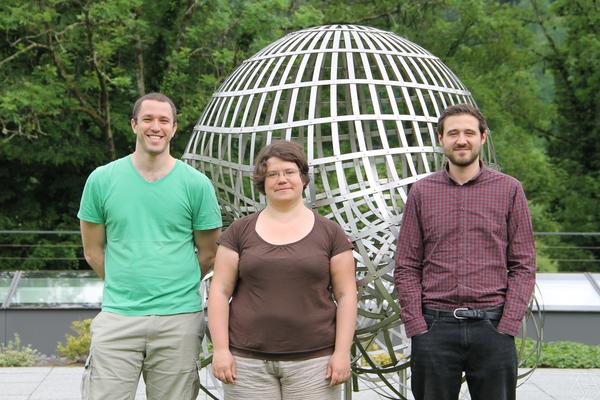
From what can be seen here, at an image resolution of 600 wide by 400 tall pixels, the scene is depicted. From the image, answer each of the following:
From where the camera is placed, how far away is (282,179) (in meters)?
3.62

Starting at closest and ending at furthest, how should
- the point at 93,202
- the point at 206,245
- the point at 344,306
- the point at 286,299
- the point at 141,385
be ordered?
1. the point at 286,299
2. the point at 344,306
3. the point at 93,202
4. the point at 206,245
5. the point at 141,385

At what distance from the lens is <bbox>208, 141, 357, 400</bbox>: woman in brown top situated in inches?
140

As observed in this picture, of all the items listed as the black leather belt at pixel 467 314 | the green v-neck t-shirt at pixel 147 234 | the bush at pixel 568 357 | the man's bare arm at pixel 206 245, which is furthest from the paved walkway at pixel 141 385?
the black leather belt at pixel 467 314

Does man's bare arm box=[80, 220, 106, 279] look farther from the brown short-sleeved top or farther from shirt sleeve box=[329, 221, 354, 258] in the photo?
shirt sleeve box=[329, 221, 354, 258]

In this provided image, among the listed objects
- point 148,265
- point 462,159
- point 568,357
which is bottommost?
point 568,357

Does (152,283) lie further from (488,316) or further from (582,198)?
(582,198)

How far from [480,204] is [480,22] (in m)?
13.7

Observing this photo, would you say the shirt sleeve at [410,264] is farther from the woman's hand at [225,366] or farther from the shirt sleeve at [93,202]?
the shirt sleeve at [93,202]

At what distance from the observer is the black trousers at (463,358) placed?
369 cm

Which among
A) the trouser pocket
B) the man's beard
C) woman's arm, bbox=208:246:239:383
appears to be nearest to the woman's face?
woman's arm, bbox=208:246:239:383

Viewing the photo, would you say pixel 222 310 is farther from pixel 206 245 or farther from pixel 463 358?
pixel 463 358

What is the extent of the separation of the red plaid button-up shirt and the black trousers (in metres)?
0.06

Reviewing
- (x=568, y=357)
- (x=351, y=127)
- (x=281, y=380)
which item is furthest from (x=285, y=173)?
(x=568, y=357)

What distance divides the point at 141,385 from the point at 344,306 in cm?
416
